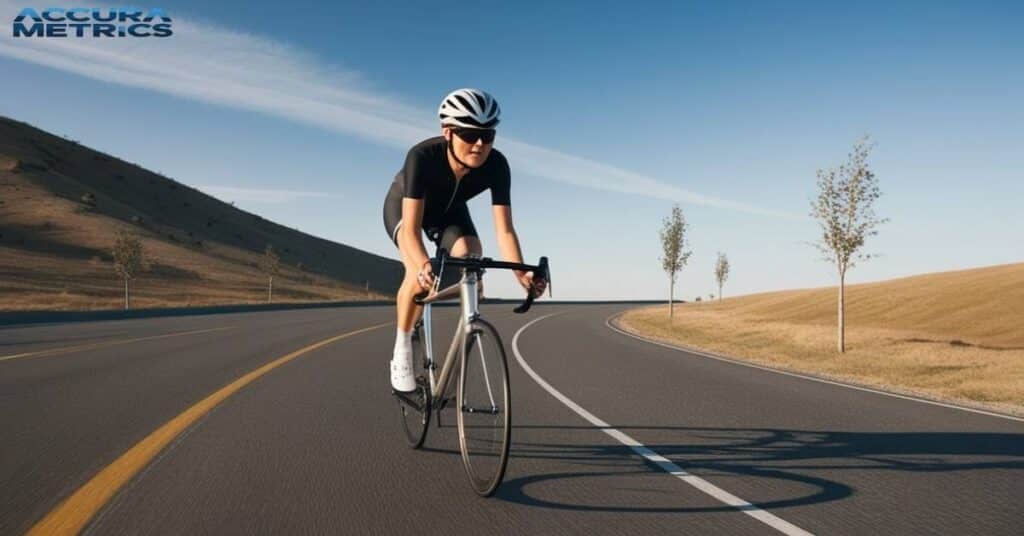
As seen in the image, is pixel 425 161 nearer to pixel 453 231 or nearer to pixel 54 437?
Answer: pixel 453 231

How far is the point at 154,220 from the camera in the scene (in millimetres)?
98188

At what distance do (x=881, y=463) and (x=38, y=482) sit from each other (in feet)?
18.9

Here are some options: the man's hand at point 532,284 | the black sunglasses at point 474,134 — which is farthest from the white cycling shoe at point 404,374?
the black sunglasses at point 474,134

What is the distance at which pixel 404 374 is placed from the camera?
5.59m

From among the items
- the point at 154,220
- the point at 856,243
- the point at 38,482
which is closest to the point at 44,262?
the point at 154,220

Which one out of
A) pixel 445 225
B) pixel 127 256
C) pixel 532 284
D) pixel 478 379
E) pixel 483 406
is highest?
pixel 127 256

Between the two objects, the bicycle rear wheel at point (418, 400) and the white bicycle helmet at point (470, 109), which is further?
the bicycle rear wheel at point (418, 400)

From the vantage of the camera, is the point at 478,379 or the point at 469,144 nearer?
the point at 478,379

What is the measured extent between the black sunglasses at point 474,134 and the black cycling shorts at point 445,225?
747mm

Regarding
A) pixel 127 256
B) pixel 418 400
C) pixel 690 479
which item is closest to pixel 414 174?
pixel 418 400

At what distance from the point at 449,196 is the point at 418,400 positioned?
1.57 meters

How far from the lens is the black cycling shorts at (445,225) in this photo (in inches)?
216

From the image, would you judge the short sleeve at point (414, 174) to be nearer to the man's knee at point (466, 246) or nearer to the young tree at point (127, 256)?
the man's knee at point (466, 246)

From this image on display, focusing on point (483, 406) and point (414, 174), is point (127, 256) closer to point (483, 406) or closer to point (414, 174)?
point (414, 174)
